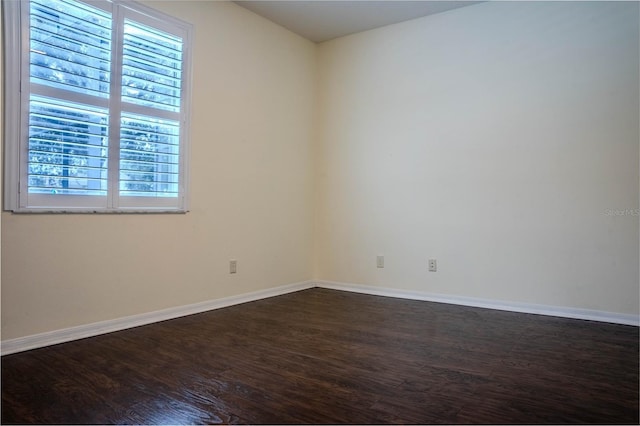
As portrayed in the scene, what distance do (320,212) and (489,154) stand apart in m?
1.83

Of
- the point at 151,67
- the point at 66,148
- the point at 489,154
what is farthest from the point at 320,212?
the point at 66,148

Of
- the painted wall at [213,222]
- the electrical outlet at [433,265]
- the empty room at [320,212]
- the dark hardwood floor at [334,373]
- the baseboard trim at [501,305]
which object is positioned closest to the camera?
the dark hardwood floor at [334,373]

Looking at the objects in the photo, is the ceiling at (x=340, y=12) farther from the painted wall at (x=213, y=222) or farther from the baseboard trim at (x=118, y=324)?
the baseboard trim at (x=118, y=324)

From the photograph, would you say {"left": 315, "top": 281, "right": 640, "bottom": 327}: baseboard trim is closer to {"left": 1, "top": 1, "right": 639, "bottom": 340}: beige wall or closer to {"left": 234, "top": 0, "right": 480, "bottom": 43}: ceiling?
{"left": 1, "top": 1, "right": 639, "bottom": 340}: beige wall

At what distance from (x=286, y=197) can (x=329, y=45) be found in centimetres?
172

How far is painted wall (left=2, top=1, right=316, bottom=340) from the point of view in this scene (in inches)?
107

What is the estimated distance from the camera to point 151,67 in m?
3.25

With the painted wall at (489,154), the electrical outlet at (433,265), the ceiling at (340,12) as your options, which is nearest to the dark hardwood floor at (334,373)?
the painted wall at (489,154)

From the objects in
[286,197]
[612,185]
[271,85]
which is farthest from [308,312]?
[612,185]

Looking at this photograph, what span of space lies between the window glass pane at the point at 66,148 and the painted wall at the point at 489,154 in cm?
243

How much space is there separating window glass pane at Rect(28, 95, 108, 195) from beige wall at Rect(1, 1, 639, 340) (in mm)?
223

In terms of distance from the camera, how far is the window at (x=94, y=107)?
257 cm

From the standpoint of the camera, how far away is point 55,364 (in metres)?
2.34

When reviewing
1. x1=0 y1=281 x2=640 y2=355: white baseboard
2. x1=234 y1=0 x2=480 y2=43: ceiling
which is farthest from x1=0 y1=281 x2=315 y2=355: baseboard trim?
x1=234 y1=0 x2=480 y2=43: ceiling
